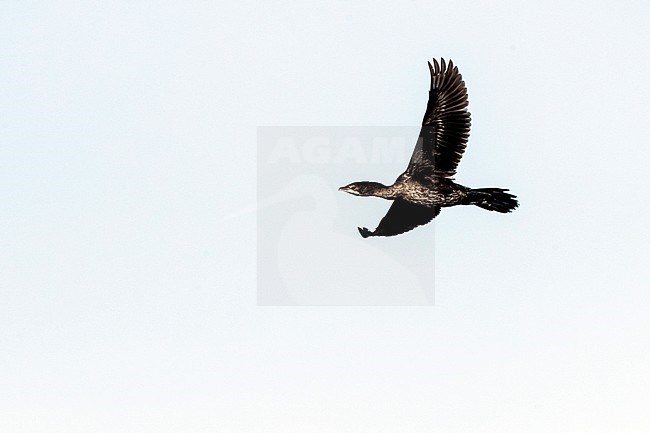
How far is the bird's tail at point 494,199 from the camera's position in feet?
79.1

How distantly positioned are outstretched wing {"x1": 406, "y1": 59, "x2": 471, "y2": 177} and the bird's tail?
0.68m

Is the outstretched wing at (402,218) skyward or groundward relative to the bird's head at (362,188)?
groundward

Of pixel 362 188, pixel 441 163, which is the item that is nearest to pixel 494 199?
pixel 441 163

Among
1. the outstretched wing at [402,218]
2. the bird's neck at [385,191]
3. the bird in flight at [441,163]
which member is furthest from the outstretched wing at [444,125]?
the outstretched wing at [402,218]

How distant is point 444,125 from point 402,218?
3.02 metres

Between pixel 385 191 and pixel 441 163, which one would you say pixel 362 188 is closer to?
pixel 385 191

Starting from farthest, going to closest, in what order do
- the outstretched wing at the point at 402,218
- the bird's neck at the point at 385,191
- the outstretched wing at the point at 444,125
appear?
1. the outstretched wing at the point at 402,218
2. the bird's neck at the point at 385,191
3. the outstretched wing at the point at 444,125

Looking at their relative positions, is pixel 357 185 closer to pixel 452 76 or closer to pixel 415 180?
pixel 415 180

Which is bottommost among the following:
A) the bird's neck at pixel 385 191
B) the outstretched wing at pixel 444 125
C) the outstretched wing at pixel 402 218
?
the outstretched wing at pixel 402 218

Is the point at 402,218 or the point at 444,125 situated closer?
the point at 444,125

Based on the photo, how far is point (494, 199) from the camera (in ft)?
79.4

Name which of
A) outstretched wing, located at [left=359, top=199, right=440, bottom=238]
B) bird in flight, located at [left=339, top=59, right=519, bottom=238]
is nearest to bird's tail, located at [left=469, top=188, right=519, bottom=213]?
bird in flight, located at [left=339, top=59, right=519, bottom=238]

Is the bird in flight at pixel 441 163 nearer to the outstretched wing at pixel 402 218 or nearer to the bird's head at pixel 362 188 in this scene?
the bird's head at pixel 362 188

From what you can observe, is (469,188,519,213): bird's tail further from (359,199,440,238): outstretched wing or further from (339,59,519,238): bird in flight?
(359,199,440,238): outstretched wing
